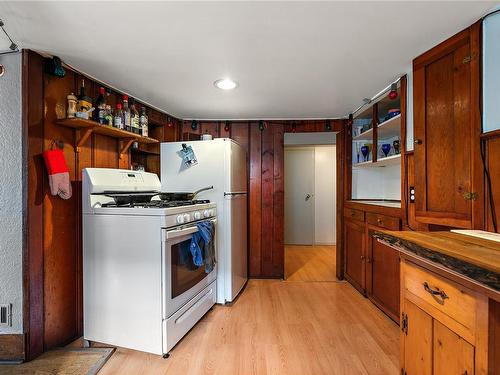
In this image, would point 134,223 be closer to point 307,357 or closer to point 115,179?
point 115,179

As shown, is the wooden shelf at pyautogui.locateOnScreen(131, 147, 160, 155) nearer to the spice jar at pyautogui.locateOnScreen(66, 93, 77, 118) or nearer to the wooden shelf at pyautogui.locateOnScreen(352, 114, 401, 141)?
the spice jar at pyautogui.locateOnScreen(66, 93, 77, 118)

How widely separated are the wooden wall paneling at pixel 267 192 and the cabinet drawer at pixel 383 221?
113 cm

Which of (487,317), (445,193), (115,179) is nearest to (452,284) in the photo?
(487,317)

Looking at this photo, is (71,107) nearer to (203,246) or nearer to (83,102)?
(83,102)

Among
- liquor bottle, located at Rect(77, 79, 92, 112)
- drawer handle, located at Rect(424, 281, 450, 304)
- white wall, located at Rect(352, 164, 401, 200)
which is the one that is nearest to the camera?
drawer handle, located at Rect(424, 281, 450, 304)

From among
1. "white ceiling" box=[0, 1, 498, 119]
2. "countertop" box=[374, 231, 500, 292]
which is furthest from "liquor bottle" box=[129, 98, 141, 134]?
"countertop" box=[374, 231, 500, 292]

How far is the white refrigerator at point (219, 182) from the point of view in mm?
2377

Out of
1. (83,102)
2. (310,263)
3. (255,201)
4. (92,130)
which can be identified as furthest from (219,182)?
(310,263)

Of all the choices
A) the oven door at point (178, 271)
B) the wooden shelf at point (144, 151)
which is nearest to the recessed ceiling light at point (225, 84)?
the wooden shelf at point (144, 151)

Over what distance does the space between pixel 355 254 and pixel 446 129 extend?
1611 mm

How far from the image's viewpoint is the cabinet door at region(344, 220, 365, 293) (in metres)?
2.52

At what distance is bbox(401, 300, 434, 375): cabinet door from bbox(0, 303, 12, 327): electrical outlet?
221cm

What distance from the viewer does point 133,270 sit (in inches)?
65.1

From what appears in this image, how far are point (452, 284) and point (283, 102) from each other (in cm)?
203
